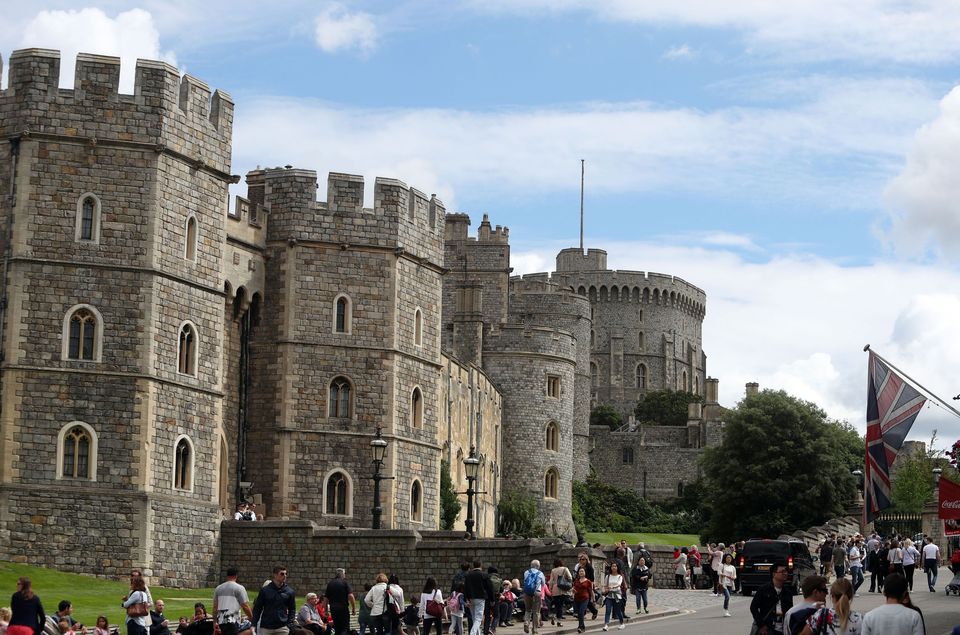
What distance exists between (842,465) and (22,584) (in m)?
52.1

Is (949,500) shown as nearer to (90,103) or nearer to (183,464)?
(183,464)

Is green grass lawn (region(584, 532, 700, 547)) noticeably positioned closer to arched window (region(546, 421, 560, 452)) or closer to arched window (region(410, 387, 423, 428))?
arched window (region(546, 421, 560, 452))

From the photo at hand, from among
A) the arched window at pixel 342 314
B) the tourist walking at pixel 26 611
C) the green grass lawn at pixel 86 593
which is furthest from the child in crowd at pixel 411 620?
the arched window at pixel 342 314

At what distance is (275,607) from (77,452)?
51.0 ft

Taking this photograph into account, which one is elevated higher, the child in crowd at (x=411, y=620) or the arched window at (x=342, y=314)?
the arched window at (x=342, y=314)

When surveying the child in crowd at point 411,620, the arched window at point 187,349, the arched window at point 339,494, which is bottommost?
the child in crowd at point 411,620

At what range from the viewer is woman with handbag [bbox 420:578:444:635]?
28844 mm

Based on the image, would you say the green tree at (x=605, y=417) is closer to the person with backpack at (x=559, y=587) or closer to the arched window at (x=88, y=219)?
the arched window at (x=88, y=219)

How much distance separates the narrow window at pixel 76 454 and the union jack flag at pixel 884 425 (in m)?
17.3

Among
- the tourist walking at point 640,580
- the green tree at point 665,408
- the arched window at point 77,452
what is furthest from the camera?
the green tree at point 665,408

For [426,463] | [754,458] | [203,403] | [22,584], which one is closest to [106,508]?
[203,403]

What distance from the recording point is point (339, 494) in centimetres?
4353

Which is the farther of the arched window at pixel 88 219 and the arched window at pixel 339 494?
the arched window at pixel 339 494

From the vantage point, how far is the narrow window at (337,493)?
43406mm
